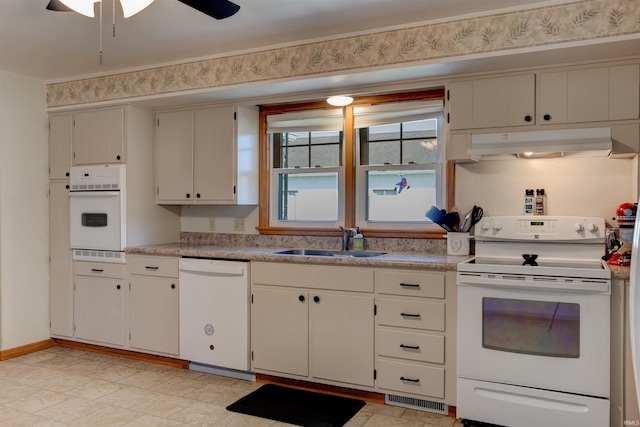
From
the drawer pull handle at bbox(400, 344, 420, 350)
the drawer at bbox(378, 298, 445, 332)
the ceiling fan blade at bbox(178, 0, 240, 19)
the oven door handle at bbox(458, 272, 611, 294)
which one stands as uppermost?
the ceiling fan blade at bbox(178, 0, 240, 19)

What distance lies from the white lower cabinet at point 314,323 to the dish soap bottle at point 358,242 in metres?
0.53

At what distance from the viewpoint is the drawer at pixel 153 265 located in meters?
3.62

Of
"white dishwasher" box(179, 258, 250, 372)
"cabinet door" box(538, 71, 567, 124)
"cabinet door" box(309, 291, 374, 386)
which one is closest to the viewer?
"cabinet door" box(538, 71, 567, 124)

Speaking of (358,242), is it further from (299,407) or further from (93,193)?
(93,193)

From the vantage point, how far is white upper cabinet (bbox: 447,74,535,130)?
280 centimetres

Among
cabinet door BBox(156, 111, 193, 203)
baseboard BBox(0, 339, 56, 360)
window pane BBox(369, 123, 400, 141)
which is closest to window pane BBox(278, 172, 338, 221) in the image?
window pane BBox(369, 123, 400, 141)

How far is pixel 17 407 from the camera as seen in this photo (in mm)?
2934

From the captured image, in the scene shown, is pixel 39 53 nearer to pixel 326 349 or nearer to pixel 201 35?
pixel 201 35

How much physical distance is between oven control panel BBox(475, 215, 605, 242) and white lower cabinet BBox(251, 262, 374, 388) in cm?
83

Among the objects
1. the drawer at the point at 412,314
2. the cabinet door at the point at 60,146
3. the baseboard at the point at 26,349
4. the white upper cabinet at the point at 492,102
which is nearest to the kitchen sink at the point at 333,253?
the drawer at the point at 412,314

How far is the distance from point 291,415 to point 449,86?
2.16m

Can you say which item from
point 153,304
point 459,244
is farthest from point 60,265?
point 459,244

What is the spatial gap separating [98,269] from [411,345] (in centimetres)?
261

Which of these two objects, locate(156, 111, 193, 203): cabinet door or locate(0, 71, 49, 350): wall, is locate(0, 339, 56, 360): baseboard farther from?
locate(156, 111, 193, 203): cabinet door
